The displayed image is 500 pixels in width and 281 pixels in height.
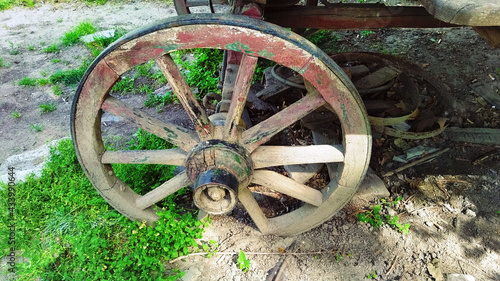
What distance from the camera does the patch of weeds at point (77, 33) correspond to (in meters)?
4.92

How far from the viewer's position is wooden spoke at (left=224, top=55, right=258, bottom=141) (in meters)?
1.58

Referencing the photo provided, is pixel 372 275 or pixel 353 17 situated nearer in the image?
pixel 372 275

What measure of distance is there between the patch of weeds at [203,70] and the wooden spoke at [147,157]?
68.0 inches

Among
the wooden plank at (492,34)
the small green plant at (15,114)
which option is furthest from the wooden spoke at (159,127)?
the small green plant at (15,114)

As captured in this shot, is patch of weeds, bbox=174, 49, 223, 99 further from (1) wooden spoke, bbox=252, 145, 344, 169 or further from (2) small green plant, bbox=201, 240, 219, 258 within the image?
(1) wooden spoke, bbox=252, 145, 344, 169

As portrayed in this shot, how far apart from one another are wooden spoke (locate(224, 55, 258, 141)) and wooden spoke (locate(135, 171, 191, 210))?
44 cm

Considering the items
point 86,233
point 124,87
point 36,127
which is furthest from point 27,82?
point 86,233

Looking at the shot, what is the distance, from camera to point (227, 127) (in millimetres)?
1789

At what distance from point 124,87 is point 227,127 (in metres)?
2.56

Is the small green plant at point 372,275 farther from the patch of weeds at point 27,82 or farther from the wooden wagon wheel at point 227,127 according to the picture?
the patch of weeds at point 27,82

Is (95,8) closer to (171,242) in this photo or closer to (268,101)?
(268,101)

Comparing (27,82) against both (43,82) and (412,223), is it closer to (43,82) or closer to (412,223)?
(43,82)

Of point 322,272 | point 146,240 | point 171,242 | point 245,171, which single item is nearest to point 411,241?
point 322,272

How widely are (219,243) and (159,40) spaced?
4.56ft
